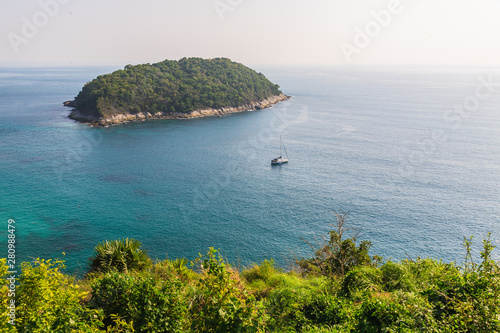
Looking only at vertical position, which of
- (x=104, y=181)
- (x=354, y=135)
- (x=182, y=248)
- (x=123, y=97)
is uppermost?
(x=123, y=97)

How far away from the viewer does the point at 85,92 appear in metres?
93.9

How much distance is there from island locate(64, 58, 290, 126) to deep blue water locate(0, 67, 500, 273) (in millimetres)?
7067

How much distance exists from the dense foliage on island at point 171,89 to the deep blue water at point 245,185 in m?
8.63

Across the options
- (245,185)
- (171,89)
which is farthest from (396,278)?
(171,89)

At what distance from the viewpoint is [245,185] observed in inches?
1843

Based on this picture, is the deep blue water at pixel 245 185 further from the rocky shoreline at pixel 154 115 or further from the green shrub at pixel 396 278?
the green shrub at pixel 396 278

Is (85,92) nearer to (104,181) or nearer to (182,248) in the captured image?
(104,181)

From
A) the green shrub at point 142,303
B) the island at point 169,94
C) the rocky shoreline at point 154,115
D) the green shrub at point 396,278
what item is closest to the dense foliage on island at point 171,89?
the island at point 169,94

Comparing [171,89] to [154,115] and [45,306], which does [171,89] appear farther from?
[45,306]

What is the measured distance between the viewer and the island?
8562 centimetres

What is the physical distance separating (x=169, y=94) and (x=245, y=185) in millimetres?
60543

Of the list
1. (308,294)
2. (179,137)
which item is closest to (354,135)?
(179,137)

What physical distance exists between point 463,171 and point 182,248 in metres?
45.0

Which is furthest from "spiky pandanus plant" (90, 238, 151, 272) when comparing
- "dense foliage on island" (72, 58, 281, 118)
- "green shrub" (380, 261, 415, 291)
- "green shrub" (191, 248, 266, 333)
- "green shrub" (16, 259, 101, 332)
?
"dense foliage on island" (72, 58, 281, 118)
